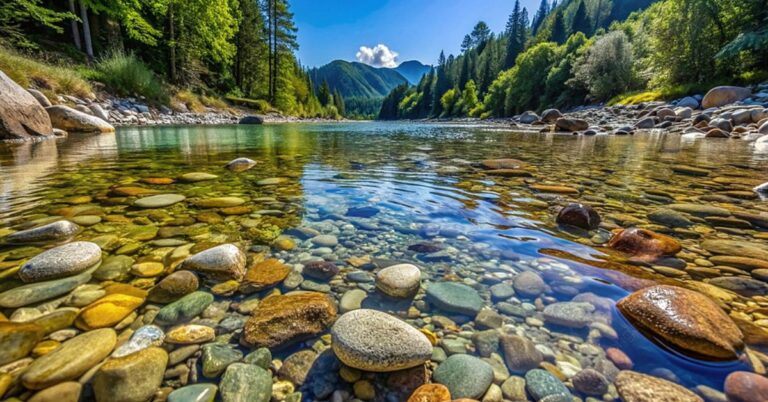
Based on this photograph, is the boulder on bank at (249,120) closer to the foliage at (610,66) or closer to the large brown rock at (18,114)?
the large brown rock at (18,114)

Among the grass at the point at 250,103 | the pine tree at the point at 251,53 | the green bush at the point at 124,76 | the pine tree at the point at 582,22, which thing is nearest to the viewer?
the green bush at the point at 124,76

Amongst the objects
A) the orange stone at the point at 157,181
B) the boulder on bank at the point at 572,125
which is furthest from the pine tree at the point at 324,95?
the orange stone at the point at 157,181

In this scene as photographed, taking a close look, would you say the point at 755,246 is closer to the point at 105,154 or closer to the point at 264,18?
the point at 105,154

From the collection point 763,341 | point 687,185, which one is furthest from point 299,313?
point 687,185

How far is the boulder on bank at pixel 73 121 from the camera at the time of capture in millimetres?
9508

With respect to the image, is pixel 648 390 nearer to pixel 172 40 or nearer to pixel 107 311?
pixel 107 311

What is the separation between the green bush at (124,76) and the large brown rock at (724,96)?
30999 mm

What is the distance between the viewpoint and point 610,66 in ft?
101

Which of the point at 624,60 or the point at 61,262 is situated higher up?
the point at 624,60

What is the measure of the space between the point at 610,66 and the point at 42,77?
40.2 meters

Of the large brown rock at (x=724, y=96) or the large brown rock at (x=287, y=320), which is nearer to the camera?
the large brown rock at (x=287, y=320)

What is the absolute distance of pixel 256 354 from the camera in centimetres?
120

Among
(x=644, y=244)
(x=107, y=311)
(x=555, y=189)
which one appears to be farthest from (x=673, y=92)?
(x=107, y=311)

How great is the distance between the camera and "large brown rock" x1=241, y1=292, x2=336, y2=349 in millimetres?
1288
